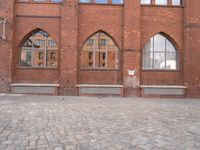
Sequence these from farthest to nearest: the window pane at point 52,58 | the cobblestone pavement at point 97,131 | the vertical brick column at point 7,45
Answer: the window pane at point 52,58 < the vertical brick column at point 7,45 < the cobblestone pavement at point 97,131

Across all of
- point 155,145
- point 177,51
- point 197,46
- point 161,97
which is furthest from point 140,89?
point 155,145

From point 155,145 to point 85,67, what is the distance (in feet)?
38.0

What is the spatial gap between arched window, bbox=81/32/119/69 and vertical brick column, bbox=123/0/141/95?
965 millimetres

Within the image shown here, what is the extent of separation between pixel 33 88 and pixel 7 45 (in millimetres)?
3525

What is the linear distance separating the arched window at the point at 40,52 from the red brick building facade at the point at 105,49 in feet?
0.24

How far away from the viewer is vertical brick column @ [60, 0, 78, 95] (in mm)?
15695

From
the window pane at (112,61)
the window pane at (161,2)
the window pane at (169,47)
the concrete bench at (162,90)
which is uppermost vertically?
the window pane at (161,2)

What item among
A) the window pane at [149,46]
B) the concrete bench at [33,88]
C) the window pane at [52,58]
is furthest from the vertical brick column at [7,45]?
the window pane at [149,46]

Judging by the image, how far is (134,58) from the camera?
1590cm

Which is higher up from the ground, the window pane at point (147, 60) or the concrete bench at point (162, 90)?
the window pane at point (147, 60)

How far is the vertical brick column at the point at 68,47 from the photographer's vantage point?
51.5ft

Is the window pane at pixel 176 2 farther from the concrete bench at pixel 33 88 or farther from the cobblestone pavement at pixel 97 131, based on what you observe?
the cobblestone pavement at pixel 97 131

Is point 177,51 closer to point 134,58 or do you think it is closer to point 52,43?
point 134,58

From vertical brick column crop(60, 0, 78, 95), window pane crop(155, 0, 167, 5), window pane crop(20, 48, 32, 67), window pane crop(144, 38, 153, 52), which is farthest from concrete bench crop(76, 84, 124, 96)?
window pane crop(155, 0, 167, 5)
